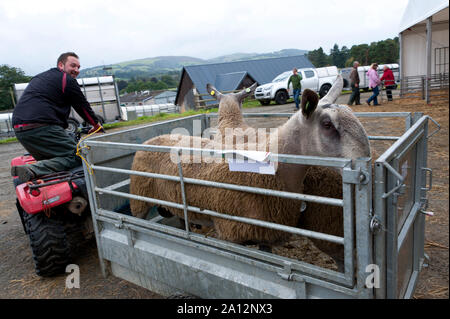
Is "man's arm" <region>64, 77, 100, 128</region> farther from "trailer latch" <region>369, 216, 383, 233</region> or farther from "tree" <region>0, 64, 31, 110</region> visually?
"tree" <region>0, 64, 31, 110</region>

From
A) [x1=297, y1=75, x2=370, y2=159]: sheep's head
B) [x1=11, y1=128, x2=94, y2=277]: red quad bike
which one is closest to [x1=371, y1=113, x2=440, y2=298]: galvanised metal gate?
[x1=297, y1=75, x2=370, y2=159]: sheep's head

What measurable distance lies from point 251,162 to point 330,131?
2.03 feet

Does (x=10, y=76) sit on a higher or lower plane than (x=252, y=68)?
higher

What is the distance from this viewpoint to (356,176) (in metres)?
1.68

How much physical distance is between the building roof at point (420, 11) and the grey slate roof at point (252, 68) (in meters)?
18.6

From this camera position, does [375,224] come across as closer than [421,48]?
→ Yes

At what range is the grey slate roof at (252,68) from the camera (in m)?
34.2

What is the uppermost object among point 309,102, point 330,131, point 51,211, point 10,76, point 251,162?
point 10,76

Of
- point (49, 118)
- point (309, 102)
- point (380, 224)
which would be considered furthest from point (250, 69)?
point (380, 224)

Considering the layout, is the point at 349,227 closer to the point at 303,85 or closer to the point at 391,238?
the point at 391,238

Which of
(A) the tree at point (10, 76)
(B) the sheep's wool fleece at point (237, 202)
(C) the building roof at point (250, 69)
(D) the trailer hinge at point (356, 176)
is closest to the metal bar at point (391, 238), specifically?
(D) the trailer hinge at point (356, 176)

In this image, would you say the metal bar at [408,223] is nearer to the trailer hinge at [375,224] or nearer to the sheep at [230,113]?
the trailer hinge at [375,224]

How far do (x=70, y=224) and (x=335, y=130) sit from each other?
315cm
